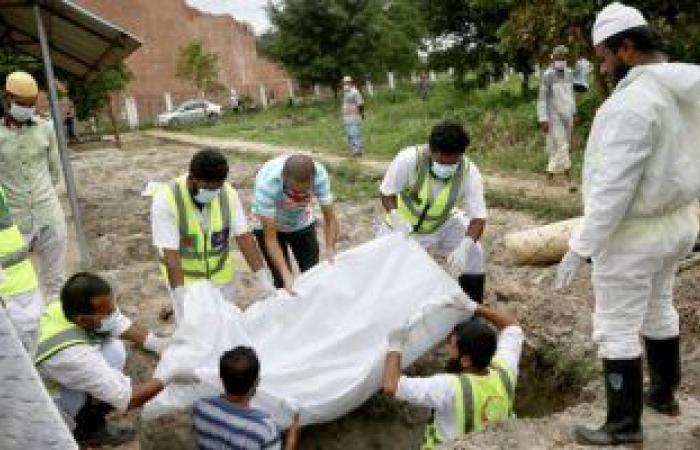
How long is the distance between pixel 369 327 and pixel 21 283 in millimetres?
1606

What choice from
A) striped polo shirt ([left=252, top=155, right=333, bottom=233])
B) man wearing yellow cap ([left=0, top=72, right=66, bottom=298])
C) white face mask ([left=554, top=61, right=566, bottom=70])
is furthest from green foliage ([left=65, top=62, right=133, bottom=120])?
striped polo shirt ([left=252, top=155, right=333, bottom=233])

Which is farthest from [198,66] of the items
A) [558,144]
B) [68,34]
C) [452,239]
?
[452,239]

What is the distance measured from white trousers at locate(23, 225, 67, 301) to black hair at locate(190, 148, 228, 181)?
1.87 metres

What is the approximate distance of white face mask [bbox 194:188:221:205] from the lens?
14.0ft

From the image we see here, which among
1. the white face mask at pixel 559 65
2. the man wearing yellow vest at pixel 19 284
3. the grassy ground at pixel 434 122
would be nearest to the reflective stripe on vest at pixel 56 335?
the man wearing yellow vest at pixel 19 284

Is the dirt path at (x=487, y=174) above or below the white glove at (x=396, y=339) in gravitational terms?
below

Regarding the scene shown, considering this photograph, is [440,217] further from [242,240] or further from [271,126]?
[271,126]

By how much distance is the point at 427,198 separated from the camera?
4.82 metres

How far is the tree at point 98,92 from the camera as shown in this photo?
25587 mm

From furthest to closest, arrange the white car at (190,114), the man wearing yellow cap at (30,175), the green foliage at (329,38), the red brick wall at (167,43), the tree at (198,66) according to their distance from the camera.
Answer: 1. the red brick wall at (167,43)
2. the tree at (198,66)
3. the white car at (190,114)
4. the green foliage at (329,38)
5. the man wearing yellow cap at (30,175)

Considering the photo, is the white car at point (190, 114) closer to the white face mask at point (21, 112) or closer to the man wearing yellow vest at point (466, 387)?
the white face mask at point (21, 112)

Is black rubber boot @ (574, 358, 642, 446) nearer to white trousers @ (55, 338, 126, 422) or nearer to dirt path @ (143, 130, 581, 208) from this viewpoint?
white trousers @ (55, 338, 126, 422)

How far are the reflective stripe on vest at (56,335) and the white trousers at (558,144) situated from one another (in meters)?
7.12

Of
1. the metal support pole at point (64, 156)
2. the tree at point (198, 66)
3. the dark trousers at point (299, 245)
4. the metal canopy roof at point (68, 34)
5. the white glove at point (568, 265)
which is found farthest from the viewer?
the tree at point (198, 66)
